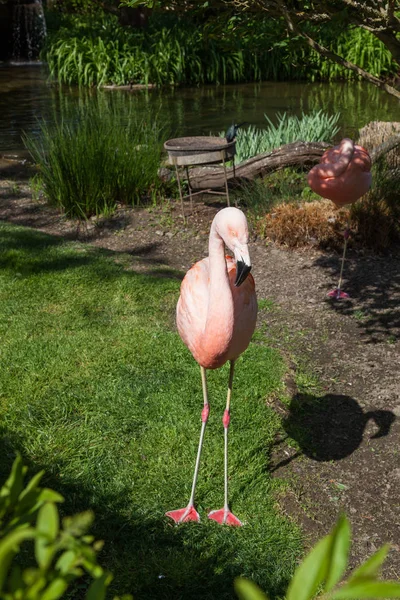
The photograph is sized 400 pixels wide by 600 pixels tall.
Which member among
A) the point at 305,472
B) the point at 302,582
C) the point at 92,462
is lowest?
the point at 305,472

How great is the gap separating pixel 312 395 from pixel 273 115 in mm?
11325

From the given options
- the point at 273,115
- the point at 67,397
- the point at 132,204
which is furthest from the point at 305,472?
the point at 273,115

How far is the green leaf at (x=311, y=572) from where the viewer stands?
67 cm

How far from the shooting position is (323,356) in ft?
17.6

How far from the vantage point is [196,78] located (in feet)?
62.6

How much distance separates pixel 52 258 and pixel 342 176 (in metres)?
2.84

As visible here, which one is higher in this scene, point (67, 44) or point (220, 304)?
point (67, 44)

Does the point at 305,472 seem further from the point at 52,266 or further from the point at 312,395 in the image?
the point at 52,266

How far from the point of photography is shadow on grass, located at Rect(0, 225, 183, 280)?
6406 mm

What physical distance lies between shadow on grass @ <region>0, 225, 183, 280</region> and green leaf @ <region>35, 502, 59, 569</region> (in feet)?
18.4

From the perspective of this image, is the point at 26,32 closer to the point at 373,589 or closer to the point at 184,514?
the point at 184,514

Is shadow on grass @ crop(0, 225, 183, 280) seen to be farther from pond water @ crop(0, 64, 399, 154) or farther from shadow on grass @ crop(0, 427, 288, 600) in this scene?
pond water @ crop(0, 64, 399, 154)

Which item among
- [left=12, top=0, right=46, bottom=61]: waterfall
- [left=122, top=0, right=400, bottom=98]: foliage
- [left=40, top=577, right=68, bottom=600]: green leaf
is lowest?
[left=40, top=577, right=68, bottom=600]: green leaf

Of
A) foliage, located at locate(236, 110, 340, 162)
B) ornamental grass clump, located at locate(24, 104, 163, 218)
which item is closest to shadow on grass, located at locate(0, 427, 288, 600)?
ornamental grass clump, located at locate(24, 104, 163, 218)
